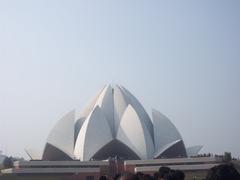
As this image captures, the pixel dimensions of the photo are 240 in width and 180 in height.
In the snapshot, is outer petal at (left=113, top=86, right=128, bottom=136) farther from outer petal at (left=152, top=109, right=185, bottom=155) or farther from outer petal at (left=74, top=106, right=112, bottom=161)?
outer petal at (left=152, top=109, right=185, bottom=155)

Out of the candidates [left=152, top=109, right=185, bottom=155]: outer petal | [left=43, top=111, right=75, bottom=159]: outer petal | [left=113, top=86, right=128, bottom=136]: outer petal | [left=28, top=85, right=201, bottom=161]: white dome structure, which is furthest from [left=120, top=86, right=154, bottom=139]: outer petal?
[left=43, top=111, right=75, bottom=159]: outer petal

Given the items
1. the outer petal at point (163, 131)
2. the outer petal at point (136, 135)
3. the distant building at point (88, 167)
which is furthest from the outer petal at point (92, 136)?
the outer petal at point (163, 131)

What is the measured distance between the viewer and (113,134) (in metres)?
40.6

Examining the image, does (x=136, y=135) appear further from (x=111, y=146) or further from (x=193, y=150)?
(x=193, y=150)

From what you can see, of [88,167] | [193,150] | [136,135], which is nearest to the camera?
[88,167]

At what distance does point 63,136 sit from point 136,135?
20.7ft

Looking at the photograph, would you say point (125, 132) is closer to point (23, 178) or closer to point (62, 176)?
point (62, 176)

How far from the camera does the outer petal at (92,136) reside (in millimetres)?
38688

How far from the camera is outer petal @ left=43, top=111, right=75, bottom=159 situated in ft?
132

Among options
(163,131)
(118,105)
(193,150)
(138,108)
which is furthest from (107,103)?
(193,150)

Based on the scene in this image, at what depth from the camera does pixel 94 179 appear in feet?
122

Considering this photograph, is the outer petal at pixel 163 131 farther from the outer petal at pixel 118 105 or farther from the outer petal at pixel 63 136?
the outer petal at pixel 63 136

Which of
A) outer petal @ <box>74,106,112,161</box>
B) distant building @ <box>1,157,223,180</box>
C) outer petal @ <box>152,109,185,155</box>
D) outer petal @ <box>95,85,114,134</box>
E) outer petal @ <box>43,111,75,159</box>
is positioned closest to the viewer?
A: distant building @ <box>1,157,223,180</box>

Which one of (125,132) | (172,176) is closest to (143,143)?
(125,132)
